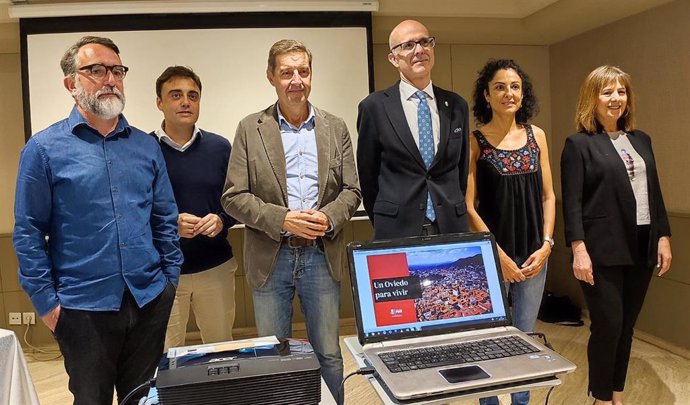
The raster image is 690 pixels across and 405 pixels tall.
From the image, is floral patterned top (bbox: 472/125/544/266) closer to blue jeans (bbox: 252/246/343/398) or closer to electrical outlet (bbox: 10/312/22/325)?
blue jeans (bbox: 252/246/343/398)

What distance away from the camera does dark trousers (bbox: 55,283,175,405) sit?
159 centimetres

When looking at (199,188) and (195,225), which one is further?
(199,188)

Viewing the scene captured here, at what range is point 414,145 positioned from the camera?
1897mm

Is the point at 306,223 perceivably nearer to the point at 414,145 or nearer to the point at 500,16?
the point at 414,145

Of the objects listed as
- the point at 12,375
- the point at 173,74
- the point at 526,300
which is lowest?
the point at 12,375

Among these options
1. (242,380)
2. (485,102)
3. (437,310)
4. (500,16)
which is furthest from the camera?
(500,16)

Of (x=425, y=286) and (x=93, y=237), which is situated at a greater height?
(x=93, y=237)

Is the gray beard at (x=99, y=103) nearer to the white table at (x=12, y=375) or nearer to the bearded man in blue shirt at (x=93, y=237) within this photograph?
the bearded man in blue shirt at (x=93, y=237)

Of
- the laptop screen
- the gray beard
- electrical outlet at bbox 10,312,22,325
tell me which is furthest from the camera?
electrical outlet at bbox 10,312,22,325

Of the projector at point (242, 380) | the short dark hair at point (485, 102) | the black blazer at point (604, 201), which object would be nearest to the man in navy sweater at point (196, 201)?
the projector at point (242, 380)

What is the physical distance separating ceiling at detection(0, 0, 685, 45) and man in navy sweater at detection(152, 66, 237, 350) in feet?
5.05

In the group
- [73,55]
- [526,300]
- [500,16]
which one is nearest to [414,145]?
[526,300]

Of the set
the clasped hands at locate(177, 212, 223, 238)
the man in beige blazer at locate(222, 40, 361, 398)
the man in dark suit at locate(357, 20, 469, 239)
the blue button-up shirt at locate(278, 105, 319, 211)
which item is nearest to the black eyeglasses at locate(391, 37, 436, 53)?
the man in dark suit at locate(357, 20, 469, 239)

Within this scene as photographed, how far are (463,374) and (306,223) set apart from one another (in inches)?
31.4
